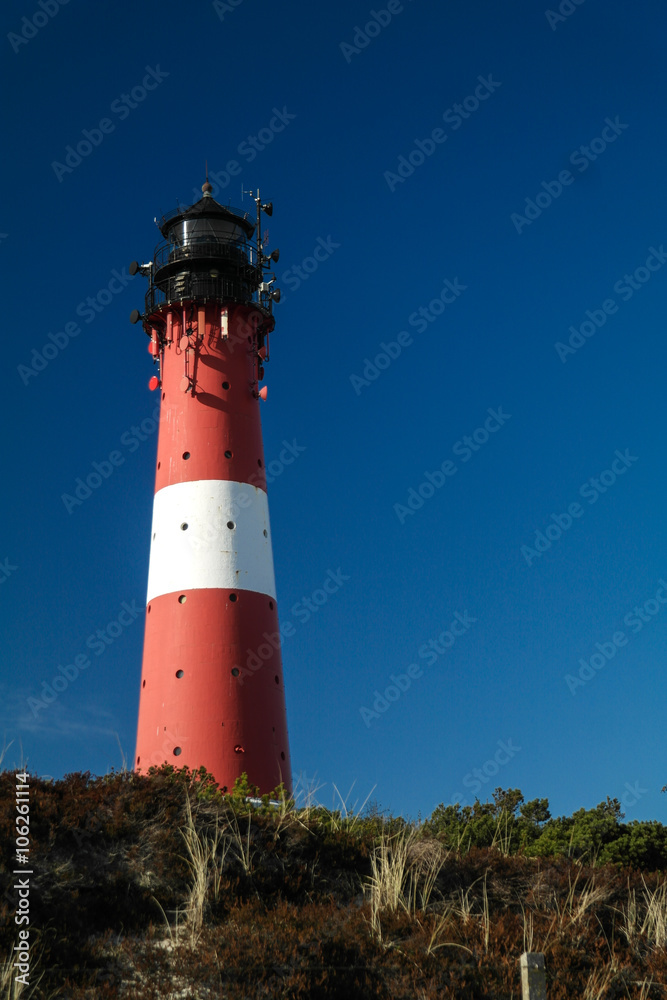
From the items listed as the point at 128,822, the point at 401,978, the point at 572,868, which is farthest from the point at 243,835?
the point at 572,868

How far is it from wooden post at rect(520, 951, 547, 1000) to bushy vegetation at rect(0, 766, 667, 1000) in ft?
3.97

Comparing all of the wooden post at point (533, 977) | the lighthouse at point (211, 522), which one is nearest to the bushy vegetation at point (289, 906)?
the wooden post at point (533, 977)

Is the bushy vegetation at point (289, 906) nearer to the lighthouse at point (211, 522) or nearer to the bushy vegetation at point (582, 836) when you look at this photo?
the bushy vegetation at point (582, 836)

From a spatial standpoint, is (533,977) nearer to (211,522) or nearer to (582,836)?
(582,836)

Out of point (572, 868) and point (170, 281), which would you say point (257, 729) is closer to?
point (572, 868)

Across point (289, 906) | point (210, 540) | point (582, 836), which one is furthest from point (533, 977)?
point (210, 540)

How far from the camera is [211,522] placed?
27641mm

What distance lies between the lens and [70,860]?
14.5 metres

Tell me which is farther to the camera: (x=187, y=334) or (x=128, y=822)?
(x=187, y=334)

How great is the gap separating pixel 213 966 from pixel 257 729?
13484 mm

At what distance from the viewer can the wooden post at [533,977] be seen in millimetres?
12273

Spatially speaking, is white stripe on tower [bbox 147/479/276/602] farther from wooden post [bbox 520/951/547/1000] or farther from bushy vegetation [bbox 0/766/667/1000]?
wooden post [bbox 520/951/547/1000]

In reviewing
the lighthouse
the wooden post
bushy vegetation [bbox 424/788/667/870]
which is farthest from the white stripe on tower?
the wooden post

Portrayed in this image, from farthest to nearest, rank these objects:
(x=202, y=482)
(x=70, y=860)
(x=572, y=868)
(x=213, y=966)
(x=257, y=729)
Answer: (x=202, y=482), (x=257, y=729), (x=572, y=868), (x=70, y=860), (x=213, y=966)
